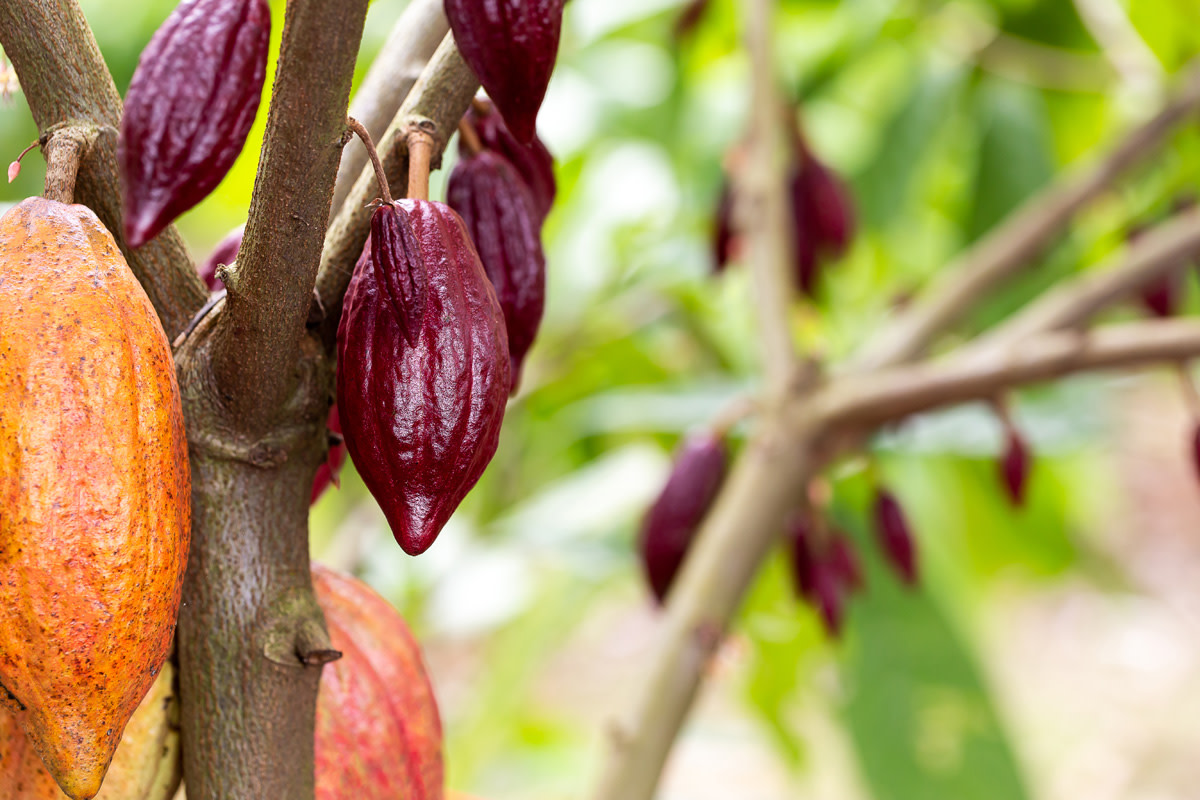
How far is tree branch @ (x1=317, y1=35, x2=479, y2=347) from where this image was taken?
302mm

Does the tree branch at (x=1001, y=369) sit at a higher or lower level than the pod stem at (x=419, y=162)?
lower

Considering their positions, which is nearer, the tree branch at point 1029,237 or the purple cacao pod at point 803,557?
the purple cacao pod at point 803,557

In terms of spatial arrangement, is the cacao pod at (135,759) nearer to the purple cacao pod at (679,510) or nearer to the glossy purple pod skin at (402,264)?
the glossy purple pod skin at (402,264)

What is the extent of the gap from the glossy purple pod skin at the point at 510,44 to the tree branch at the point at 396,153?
0.04 m

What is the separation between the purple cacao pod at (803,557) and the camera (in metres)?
0.78

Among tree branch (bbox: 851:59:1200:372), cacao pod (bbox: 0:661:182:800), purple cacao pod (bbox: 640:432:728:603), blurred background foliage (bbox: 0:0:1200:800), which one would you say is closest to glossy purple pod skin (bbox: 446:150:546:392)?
cacao pod (bbox: 0:661:182:800)

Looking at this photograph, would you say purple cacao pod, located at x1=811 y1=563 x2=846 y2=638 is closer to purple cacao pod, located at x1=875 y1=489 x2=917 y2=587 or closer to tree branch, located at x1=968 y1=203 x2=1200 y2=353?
purple cacao pod, located at x1=875 y1=489 x2=917 y2=587

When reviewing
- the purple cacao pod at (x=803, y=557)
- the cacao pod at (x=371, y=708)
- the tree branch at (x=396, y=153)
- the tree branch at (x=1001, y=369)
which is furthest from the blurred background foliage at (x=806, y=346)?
the tree branch at (x=396, y=153)

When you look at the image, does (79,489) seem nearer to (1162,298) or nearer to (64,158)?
(64,158)

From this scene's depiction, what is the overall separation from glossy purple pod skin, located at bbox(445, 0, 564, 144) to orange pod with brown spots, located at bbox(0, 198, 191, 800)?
0.30 feet

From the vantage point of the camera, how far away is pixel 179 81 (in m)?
0.26

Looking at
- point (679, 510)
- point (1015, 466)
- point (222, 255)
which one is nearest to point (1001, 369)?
point (1015, 466)

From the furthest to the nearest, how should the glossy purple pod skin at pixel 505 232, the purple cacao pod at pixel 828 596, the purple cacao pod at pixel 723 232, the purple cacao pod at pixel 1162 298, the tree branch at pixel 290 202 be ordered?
the purple cacao pod at pixel 723 232
the purple cacao pod at pixel 1162 298
the purple cacao pod at pixel 828 596
the glossy purple pod skin at pixel 505 232
the tree branch at pixel 290 202

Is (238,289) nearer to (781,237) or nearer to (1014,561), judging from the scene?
(781,237)
